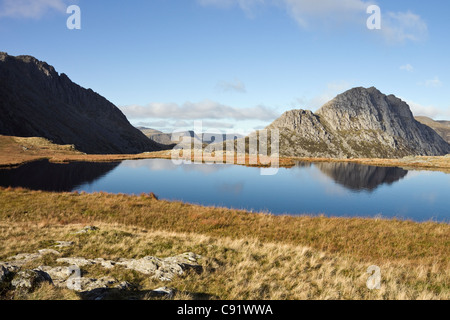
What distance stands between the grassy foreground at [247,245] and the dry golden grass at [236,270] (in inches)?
1.9

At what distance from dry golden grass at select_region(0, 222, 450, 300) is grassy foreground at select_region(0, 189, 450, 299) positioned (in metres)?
0.05

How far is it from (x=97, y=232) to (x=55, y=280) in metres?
7.34

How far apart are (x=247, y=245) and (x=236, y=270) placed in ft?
13.6

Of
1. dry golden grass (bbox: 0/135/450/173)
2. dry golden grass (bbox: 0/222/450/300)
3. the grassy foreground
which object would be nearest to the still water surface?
the grassy foreground

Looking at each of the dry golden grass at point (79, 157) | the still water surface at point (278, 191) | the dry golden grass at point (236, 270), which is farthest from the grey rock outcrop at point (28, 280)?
the dry golden grass at point (79, 157)

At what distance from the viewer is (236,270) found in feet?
38.2

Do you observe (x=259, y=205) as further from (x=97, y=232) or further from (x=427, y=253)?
(x=97, y=232)

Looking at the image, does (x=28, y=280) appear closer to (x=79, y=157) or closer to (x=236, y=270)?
(x=236, y=270)

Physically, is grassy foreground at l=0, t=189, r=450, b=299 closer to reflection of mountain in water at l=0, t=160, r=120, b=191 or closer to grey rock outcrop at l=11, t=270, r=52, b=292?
grey rock outcrop at l=11, t=270, r=52, b=292

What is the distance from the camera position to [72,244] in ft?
45.3

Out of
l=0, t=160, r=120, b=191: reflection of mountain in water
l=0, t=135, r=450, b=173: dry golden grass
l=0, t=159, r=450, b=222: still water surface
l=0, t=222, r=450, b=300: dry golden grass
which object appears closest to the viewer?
l=0, t=222, r=450, b=300: dry golden grass

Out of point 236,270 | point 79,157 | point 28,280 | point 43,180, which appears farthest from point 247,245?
point 79,157

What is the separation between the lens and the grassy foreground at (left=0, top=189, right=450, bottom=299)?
392 inches
